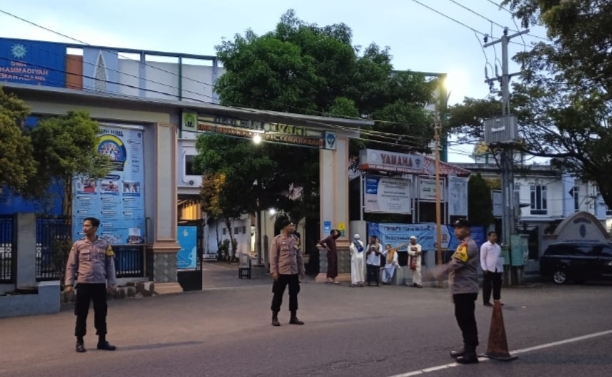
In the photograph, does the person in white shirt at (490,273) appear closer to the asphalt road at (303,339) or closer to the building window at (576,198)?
the asphalt road at (303,339)

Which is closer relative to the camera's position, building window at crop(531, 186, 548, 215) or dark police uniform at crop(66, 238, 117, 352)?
dark police uniform at crop(66, 238, 117, 352)

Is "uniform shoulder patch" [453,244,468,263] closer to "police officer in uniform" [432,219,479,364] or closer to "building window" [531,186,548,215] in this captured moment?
"police officer in uniform" [432,219,479,364]

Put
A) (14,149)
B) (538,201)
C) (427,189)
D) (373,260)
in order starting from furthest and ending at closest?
1. (538,201)
2. (427,189)
3. (373,260)
4. (14,149)

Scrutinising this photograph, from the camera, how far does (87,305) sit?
32.5ft

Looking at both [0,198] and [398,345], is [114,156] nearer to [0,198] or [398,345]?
[0,198]

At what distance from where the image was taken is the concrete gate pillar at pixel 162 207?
19422 mm

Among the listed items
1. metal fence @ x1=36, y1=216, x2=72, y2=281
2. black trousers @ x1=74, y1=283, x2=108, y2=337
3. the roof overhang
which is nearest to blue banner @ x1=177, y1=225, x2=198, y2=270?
the roof overhang

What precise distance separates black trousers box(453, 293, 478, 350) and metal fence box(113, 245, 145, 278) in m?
12.2

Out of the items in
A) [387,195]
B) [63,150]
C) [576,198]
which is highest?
[63,150]

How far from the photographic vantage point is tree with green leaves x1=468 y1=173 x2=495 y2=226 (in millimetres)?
30250

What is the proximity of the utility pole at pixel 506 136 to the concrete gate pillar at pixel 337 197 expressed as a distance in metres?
5.39

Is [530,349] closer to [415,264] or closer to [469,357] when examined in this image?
[469,357]

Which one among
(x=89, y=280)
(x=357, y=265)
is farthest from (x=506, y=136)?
(x=89, y=280)

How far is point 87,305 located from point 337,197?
14.2 meters
